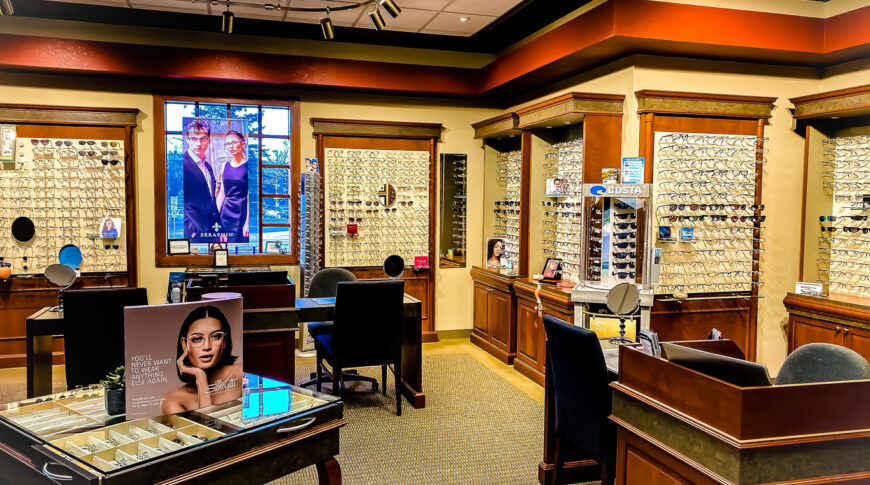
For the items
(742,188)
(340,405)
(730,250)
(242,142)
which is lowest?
(340,405)

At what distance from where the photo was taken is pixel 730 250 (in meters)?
5.31

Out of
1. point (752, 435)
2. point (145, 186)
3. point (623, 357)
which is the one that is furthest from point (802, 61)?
point (145, 186)

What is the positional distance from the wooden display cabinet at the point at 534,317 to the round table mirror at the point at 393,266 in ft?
4.02

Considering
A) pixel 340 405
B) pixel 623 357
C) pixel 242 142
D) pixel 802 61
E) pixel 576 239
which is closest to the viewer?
pixel 340 405

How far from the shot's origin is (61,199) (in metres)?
6.18

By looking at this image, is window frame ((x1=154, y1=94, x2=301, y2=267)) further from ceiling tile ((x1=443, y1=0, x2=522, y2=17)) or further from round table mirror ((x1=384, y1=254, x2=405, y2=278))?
ceiling tile ((x1=443, y1=0, x2=522, y2=17))

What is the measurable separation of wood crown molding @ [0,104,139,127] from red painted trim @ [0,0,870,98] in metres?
0.36

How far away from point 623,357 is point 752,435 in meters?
0.71

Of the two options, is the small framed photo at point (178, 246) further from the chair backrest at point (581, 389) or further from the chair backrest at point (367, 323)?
the chair backrest at point (581, 389)

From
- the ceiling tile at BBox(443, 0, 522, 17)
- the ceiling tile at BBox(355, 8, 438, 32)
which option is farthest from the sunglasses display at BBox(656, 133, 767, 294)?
the ceiling tile at BBox(355, 8, 438, 32)

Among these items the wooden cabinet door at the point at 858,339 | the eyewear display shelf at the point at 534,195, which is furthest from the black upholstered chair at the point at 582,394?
the wooden cabinet door at the point at 858,339

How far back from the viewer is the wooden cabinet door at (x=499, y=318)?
6.45 metres

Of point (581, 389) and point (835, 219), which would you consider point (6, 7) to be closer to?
point (581, 389)

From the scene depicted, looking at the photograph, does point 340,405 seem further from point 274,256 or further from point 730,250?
point 274,256
